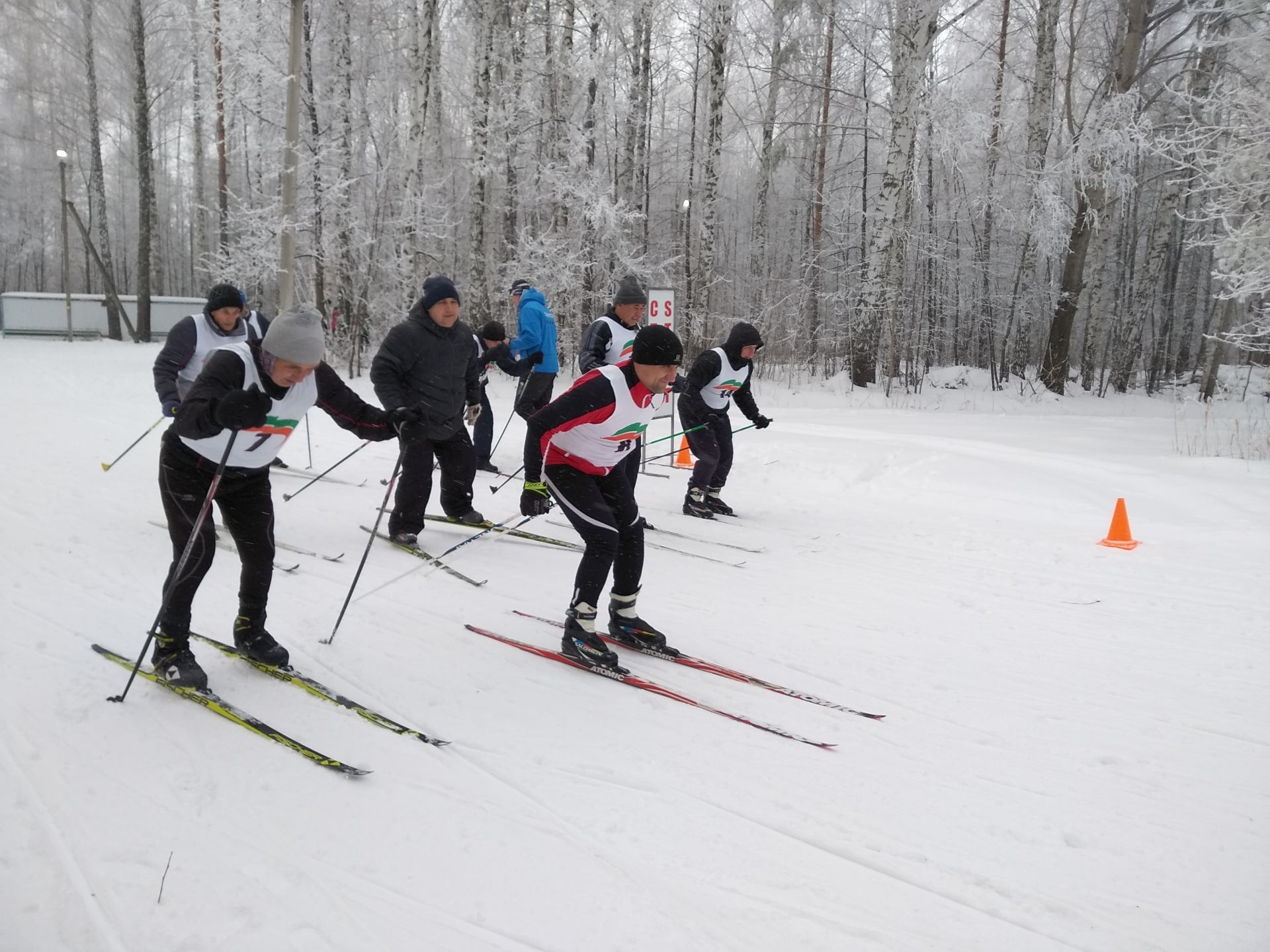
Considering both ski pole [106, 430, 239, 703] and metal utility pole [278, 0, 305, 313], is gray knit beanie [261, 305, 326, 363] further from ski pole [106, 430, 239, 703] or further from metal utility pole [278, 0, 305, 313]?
metal utility pole [278, 0, 305, 313]

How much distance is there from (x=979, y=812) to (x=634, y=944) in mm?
1429

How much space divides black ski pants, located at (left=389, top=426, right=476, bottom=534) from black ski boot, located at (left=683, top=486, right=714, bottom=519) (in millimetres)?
2024

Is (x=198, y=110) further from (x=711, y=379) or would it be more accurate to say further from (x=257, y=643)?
(x=257, y=643)

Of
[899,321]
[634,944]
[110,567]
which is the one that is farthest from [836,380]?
[634,944]

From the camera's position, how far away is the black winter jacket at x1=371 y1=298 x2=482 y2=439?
19.2 feet

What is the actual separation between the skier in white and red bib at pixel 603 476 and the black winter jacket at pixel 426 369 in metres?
1.95

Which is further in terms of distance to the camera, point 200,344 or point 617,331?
point 617,331

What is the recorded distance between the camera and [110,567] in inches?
207

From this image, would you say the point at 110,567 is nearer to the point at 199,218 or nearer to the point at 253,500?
the point at 253,500

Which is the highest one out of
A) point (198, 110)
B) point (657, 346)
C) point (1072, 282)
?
point (198, 110)

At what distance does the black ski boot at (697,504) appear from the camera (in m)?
7.52

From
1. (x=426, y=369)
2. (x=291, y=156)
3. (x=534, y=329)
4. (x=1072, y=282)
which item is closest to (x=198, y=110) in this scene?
(x=291, y=156)

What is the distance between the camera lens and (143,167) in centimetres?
2211

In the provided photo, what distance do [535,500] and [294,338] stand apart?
1494 mm
